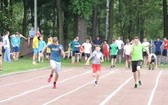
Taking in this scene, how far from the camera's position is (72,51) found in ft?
133

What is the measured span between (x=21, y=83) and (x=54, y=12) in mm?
30166

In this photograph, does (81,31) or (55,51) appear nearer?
(55,51)

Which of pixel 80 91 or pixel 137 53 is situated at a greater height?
pixel 137 53

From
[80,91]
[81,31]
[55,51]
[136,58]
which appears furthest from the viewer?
[81,31]

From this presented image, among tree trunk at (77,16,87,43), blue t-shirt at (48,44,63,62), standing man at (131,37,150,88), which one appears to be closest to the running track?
standing man at (131,37,150,88)

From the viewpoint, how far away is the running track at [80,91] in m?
16.7

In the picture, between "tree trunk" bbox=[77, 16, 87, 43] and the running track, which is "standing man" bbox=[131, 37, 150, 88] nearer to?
the running track

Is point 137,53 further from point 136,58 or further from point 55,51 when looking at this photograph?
point 55,51

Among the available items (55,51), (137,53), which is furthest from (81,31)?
(55,51)

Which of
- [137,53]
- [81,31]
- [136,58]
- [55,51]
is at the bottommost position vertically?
[136,58]

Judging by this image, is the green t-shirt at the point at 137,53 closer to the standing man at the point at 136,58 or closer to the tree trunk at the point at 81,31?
the standing man at the point at 136,58

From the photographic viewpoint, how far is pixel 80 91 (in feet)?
66.1

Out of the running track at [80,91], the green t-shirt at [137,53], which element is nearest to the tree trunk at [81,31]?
the running track at [80,91]

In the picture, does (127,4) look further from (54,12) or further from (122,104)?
(122,104)
